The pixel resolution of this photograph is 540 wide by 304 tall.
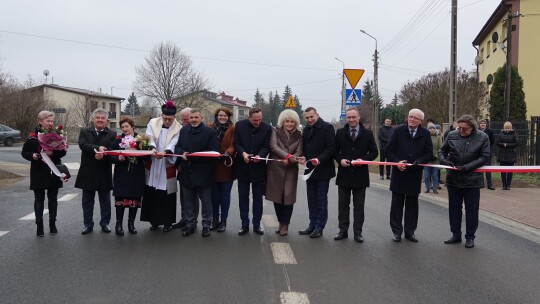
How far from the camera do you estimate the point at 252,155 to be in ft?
25.0

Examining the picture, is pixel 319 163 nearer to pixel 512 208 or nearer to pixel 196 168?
pixel 196 168

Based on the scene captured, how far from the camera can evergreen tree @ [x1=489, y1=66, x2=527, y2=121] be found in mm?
25984

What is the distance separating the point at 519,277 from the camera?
568 cm

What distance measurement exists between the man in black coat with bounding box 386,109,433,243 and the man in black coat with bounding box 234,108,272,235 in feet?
6.37

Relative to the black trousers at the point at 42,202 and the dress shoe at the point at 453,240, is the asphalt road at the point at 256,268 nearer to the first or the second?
the dress shoe at the point at 453,240

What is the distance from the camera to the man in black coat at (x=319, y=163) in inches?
297

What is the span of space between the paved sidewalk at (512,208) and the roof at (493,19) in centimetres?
2019

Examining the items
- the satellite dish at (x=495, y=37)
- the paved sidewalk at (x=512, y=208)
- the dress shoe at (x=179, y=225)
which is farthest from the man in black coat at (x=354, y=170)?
Result: the satellite dish at (x=495, y=37)

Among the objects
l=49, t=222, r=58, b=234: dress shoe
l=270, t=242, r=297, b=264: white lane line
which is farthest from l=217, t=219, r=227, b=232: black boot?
l=49, t=222, r=58, b=234: dress shoe

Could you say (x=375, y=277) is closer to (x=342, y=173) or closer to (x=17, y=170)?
(x=342, y=173)

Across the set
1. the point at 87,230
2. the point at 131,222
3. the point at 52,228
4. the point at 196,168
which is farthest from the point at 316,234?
the point at 52,228

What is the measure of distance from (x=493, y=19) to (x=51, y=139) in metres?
32.4

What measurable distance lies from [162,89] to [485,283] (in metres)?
57.6

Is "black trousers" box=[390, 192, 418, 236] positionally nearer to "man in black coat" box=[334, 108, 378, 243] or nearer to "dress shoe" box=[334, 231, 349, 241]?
"man in black coat" box=[334, 108, 378, 243]
